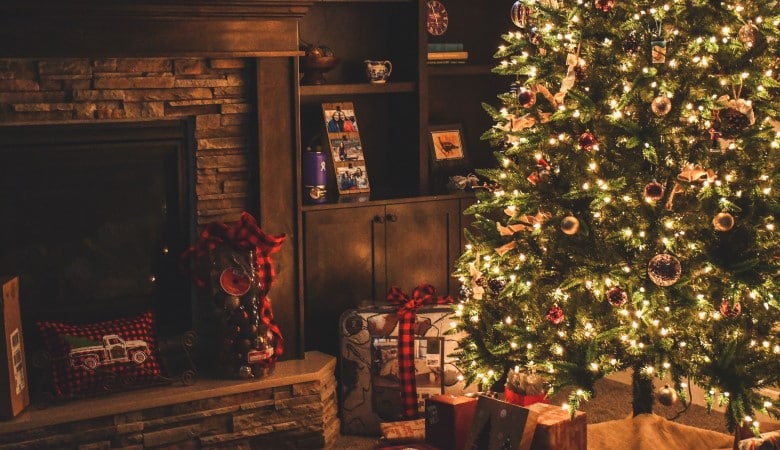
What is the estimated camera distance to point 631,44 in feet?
10.7

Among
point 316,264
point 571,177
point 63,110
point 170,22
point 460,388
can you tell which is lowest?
point 460,388

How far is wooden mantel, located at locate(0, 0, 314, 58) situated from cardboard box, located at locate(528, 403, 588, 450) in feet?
5.61

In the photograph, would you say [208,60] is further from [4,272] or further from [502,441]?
[502,441]

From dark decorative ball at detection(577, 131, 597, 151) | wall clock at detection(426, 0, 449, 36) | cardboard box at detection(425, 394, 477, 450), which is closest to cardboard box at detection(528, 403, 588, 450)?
cardboard box at detection(425, 394, 477, 450)

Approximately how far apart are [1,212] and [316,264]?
1.24m

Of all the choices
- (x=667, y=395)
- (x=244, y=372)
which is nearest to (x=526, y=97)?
(x=667, y=395)

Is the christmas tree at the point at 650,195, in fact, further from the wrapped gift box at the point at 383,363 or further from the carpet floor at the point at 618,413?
the carpet floor at the point at 618,413

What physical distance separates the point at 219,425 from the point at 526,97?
5.55 ft

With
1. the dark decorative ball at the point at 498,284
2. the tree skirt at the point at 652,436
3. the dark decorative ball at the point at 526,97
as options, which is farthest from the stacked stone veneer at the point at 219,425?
the dark decorative ball at the point at 526,97

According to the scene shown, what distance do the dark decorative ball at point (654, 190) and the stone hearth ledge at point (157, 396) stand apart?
1.61 meters

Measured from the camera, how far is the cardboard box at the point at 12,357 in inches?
145

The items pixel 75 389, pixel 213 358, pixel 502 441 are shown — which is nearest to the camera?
pixel 502 441

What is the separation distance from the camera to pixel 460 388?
14.4 ft

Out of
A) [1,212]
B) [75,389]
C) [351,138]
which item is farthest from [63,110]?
[351,138]
